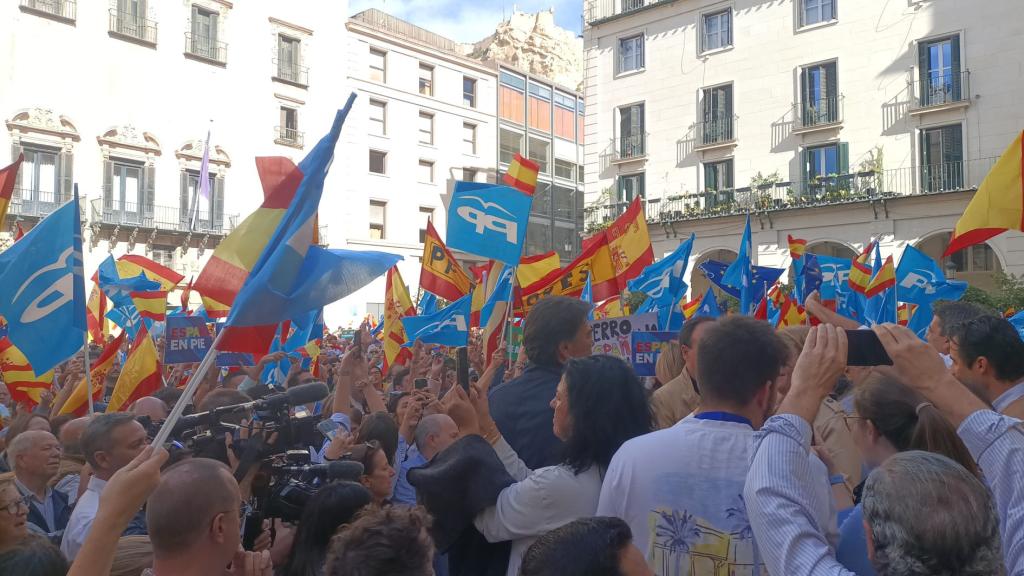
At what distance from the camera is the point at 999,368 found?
12.7ft

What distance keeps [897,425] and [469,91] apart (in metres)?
42.4

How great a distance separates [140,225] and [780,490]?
33.5m

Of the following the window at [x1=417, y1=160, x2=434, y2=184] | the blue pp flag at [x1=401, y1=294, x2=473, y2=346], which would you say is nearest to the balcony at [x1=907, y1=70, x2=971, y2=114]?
the blue pp flag at [x1=401, y1=294, x2=473, y2=346]

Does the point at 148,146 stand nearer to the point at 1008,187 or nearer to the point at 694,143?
the point at 694,143

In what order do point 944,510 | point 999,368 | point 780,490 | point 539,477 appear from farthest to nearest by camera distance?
point 999,368 → point 539,477 → point 780,490 → point 944,510

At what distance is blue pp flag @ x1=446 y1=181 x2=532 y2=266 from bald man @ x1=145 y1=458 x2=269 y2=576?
17.5 ft

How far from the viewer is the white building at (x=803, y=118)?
2392cm

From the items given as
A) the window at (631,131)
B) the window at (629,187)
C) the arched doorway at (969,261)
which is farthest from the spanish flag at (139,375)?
the window at (631,131)

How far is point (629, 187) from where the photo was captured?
30859 millimetres

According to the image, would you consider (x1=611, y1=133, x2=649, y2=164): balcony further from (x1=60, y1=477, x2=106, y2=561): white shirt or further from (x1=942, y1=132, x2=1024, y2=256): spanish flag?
(x1=60, y1=477, x2=106, y2=561): white shirt

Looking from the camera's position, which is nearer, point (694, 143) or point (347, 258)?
point (347, 258)

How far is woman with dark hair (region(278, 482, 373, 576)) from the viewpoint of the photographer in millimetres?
3123

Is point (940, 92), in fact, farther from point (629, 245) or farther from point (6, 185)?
point (6, 185)

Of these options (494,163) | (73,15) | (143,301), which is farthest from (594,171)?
(143,301)
